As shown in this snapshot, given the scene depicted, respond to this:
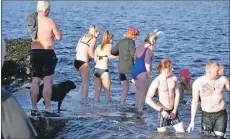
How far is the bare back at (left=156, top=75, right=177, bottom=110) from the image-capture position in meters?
8.45

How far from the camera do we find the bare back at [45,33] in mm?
8656

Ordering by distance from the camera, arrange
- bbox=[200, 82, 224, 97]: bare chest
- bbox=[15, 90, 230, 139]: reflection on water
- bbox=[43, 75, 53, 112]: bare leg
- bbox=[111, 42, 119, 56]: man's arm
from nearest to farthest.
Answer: bbox=[200, 82, 224, 97]: bare chest, bbox=[15, 90, 230, 139]: reflection on water, bbox=[43, 75, 53, 112]: bare leg, bbox=[111, 42, 119, 56]: man's arm

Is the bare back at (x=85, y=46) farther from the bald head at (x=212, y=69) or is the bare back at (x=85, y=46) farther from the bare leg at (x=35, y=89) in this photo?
the bald head at (x=212, y=69)

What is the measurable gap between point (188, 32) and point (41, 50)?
31580 mm

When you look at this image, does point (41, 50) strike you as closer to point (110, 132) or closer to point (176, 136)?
point (110, 132)

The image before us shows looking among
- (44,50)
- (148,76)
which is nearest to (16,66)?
(148,76)

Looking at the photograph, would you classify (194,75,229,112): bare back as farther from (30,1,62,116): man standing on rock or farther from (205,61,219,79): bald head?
(30,1,62,116): man standing on rock

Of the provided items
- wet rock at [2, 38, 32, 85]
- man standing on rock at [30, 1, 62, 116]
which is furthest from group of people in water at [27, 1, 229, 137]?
wet rock at [2, 38, 32, 85]

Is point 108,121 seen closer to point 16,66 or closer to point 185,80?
point 185,80

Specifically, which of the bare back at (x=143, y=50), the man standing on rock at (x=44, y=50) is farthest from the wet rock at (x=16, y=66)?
the man standing on rock at (x=44, y=50)

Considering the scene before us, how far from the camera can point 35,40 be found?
348 inches

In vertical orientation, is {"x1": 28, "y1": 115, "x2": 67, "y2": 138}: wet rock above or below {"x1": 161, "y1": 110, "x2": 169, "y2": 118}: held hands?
below

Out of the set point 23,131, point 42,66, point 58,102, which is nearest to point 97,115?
point 58,102

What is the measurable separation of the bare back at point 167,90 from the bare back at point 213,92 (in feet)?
1.66
